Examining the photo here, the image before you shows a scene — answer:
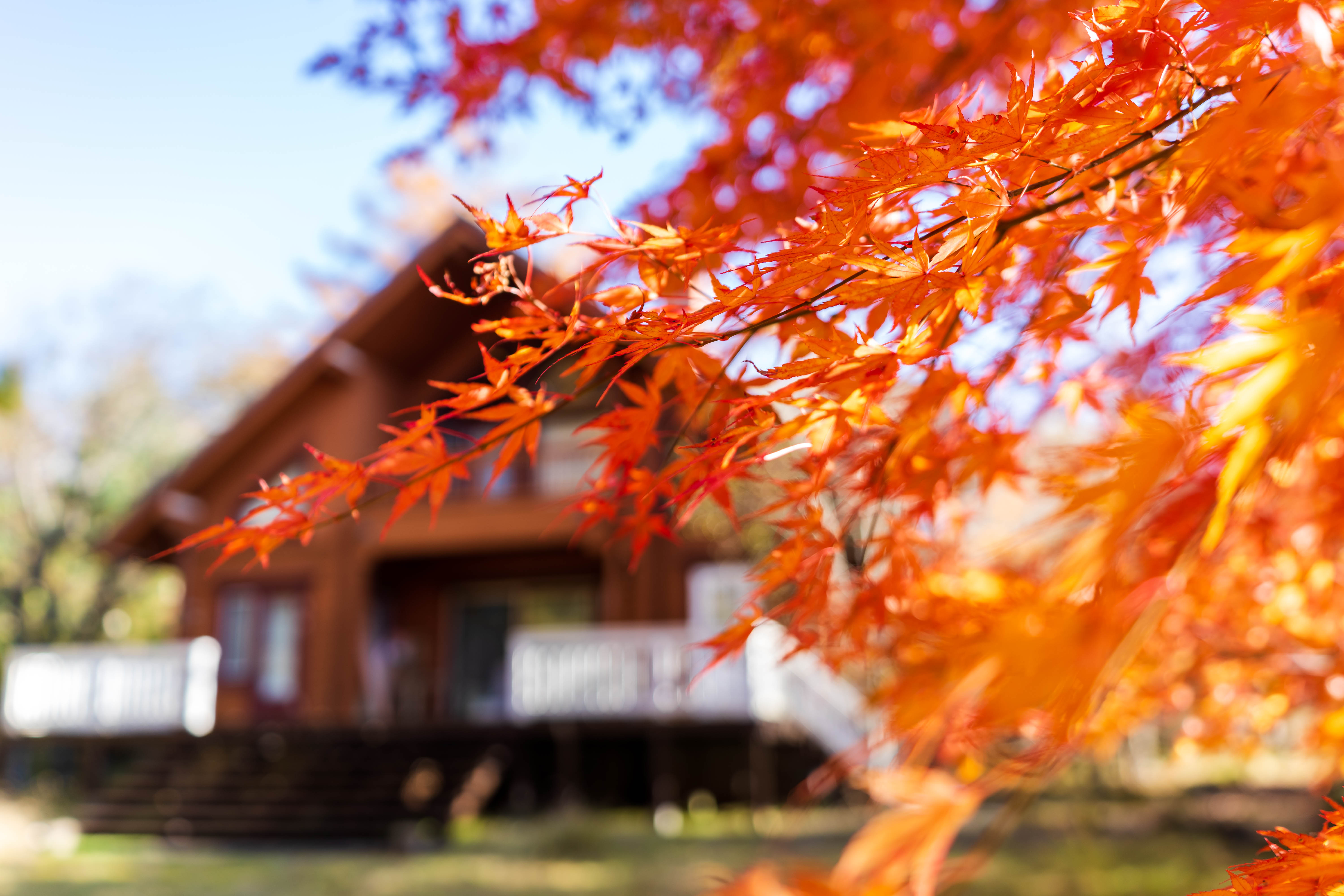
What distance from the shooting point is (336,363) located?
1405 centimetres

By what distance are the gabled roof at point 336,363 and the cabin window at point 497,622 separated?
3.76 meters

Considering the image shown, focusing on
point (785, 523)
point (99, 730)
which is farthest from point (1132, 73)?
point (99, 730)

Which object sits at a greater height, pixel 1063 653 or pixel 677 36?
pixel 677 36

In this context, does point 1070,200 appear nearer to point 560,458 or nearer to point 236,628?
point 560,458

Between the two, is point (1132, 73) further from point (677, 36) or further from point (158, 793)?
point (158, 793)

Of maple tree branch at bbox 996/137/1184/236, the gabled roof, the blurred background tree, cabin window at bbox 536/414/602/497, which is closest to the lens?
maple tree branch at bbox 996/137/1184/236

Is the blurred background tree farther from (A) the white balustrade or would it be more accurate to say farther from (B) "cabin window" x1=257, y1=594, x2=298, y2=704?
(A) the white balustrade

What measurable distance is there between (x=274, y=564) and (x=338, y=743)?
13.7 feet

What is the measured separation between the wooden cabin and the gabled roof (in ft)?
0.11

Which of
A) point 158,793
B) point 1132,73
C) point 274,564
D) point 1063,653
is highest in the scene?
point 274,564

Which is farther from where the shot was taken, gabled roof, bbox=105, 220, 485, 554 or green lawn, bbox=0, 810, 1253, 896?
gabled roof, bbox=105, 220, 485, 554

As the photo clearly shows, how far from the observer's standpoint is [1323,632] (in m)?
3.56

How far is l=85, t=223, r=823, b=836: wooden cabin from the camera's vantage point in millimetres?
10977

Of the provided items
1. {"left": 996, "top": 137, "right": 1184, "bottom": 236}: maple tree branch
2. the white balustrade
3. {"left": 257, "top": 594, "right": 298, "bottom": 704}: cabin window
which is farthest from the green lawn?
{"left": 996, "top": 137, "right": 1184, "bottom": 236}: maple tree branch
